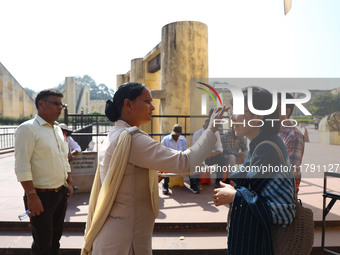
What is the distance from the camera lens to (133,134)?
1.61 meters

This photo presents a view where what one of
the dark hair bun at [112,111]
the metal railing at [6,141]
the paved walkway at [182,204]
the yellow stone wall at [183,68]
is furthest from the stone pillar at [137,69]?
the dark hair bun at [112,111]

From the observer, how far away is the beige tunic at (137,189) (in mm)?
1554

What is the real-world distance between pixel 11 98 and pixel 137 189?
34648 millimetres

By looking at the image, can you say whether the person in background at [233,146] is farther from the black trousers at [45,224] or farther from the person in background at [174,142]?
the black trousers at [45,224]

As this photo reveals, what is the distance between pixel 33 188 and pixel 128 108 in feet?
4.18

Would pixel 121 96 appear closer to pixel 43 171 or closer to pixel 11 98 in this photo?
pixel 43 171

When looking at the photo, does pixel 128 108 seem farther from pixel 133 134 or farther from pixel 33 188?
pixel 33 188

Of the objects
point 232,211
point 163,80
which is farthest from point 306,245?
point 163,80

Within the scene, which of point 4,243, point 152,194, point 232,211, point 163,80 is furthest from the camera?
point 163,80

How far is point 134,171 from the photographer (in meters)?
1.64

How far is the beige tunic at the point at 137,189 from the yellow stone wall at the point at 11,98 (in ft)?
109

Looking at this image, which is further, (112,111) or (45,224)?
(45,224)

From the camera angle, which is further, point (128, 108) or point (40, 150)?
point (40, 150)

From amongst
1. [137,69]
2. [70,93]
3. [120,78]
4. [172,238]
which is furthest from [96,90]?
[172,238]
